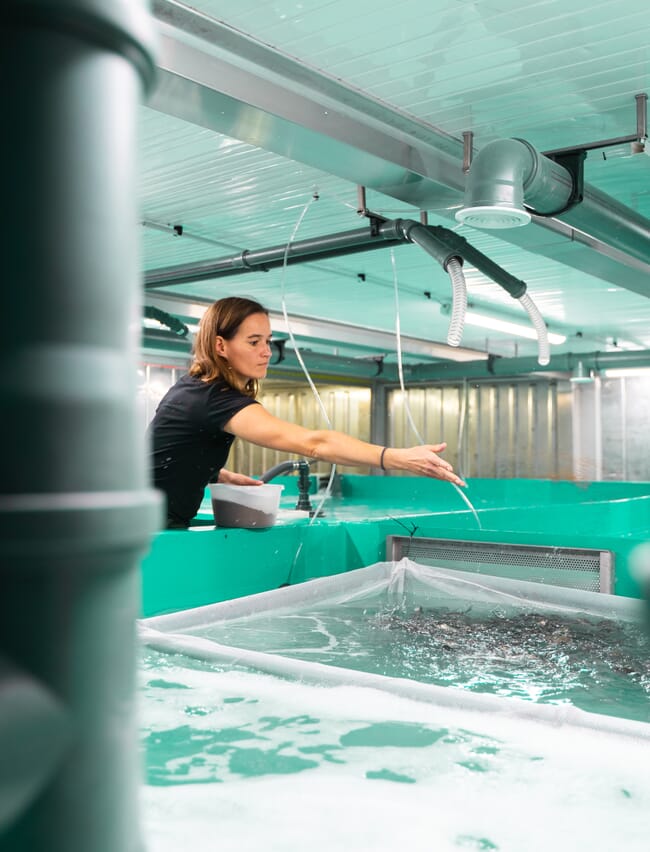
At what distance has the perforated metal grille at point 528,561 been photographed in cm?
323

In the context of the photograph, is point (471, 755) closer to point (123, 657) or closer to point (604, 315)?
point (123, 657)

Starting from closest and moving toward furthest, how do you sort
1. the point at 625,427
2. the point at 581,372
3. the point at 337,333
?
1. the point at 337,333
2. the point at 581,372
3. the point at 625,427

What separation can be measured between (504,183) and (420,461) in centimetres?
149

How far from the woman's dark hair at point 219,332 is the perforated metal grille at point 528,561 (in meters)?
1.33

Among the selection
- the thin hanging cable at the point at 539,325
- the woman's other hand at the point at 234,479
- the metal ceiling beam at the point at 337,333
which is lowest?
the woman's other hand at the point at 234,479

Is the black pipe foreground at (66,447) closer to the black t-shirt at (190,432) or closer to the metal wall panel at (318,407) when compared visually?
the black t-shirt at (190,432)

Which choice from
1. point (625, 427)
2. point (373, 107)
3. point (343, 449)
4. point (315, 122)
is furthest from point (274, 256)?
point (625, 427)

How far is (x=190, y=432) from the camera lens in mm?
2686

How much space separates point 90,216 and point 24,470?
154mm

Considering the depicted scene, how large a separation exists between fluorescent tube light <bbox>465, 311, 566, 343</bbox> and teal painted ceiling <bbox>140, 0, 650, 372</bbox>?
248 cm

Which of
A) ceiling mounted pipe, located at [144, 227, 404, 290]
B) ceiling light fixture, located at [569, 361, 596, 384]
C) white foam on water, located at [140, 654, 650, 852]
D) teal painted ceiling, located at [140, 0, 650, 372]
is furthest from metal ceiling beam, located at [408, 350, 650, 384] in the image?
white foam on water, located at [140, 654, 650, 852]

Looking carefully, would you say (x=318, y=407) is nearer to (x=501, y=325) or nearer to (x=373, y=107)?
(x=501, y=325)

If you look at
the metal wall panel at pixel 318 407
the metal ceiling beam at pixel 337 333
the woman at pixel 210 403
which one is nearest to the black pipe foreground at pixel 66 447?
the woman at pixel 210 403

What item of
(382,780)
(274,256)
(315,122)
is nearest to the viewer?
(382,780)
